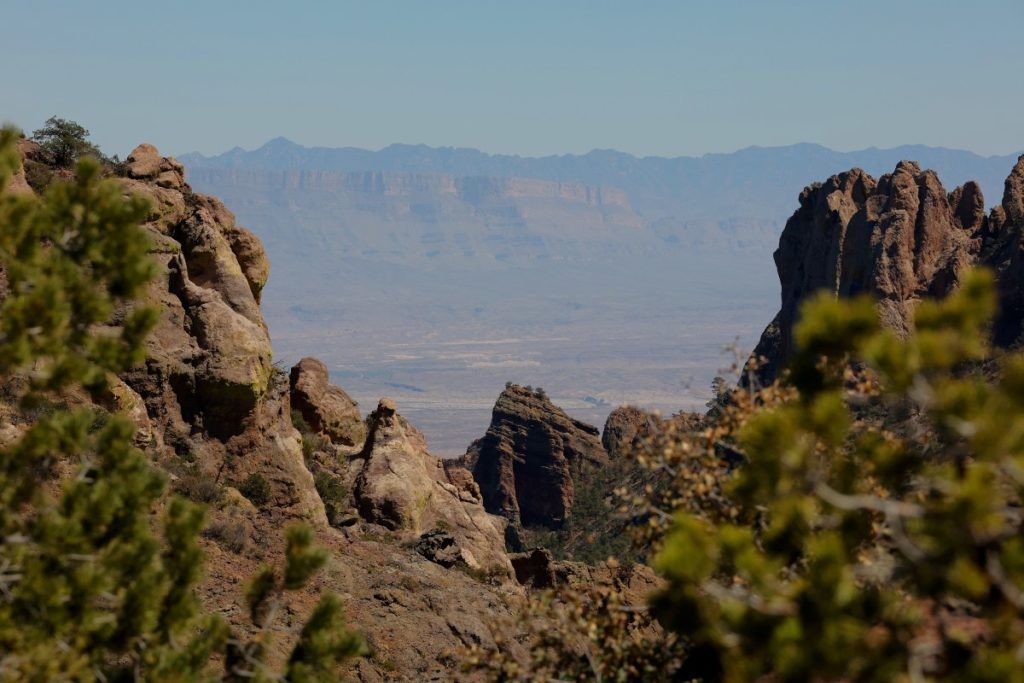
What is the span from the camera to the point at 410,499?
42.3 meters

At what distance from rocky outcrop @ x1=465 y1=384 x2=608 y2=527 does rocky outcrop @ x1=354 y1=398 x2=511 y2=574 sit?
169 ft

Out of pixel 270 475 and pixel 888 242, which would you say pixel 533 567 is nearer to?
pixel 270 475

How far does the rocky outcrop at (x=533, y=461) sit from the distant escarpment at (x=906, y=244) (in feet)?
64.8

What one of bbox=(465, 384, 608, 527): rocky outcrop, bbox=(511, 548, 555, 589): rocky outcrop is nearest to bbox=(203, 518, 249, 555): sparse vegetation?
bbox=(511, 548, 555, 589): rocky outcrop

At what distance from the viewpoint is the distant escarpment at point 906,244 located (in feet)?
253

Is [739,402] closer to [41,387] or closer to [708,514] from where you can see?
[708,514]

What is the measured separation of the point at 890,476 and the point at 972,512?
209 cm

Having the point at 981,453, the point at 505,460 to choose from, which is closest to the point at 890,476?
the point at 981,453

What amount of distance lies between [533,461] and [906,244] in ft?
125

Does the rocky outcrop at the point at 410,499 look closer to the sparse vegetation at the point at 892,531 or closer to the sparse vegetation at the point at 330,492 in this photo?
the sparse vegetation at the point at 330,492

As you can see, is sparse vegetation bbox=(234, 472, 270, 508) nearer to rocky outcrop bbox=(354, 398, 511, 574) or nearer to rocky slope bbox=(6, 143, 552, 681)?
rocky slope bbox=(6, 143, 552, 681)

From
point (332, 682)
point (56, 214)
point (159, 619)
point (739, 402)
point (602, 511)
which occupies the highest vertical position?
point (56, 214)

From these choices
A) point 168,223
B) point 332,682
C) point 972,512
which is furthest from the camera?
point 168,223

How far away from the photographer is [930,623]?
449 inches
